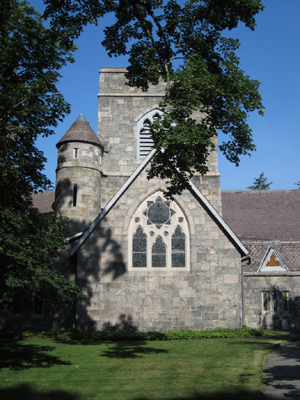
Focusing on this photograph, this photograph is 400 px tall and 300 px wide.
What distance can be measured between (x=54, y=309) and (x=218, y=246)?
358 inches

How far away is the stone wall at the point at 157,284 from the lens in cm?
1783

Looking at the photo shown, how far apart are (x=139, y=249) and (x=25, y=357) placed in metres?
7.16

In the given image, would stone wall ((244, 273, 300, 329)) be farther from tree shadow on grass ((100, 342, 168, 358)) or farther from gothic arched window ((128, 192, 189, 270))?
tree shadow on grass ((100, 342, 168, 358))

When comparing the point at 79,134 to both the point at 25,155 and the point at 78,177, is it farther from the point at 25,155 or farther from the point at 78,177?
the point at 25,155

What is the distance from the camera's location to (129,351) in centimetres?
1358

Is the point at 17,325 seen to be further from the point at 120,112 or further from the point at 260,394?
the point at 260,394

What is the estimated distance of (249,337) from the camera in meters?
16.8

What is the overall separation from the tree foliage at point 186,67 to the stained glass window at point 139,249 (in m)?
6.28

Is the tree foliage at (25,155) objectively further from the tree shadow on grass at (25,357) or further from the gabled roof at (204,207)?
the gabled roof at (204,207)

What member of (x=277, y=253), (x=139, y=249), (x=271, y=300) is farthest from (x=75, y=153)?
(x=271, y=300)

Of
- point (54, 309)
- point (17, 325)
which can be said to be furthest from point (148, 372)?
point (17, 325)

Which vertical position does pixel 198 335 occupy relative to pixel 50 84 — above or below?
below

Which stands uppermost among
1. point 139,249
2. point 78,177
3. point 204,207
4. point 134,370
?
point 78,177

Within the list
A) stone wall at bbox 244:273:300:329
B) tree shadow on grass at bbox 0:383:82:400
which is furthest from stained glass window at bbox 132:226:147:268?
tree shadow on grass at bbox 0:383:82:400
